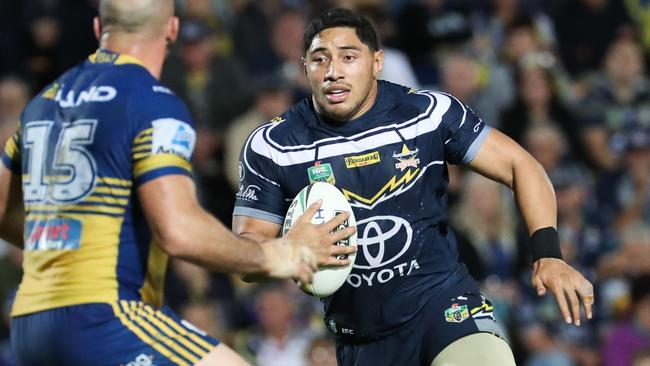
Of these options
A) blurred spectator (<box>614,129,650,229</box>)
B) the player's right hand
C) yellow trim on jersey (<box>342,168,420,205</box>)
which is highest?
the player's right hand

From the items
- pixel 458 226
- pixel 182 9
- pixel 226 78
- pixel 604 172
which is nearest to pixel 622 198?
pixel 604 172

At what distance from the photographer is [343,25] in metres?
6.36

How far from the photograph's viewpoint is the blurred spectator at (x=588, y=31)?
43.2 ft

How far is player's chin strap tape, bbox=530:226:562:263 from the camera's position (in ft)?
19.2

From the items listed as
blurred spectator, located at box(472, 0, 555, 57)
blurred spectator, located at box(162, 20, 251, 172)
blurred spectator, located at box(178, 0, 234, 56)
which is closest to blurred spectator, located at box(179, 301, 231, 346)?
blurred spectator, located at box(162, 20, 251, 172)

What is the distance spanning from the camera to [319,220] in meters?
5.64

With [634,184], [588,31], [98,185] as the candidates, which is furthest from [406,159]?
[588,31]

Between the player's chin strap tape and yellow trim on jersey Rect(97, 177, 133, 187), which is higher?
yellow trim on jersey Rect(97, 177, 133, 187)

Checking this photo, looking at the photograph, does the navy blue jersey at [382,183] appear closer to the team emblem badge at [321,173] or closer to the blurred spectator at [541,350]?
A: the team emblem badge at [321,173]

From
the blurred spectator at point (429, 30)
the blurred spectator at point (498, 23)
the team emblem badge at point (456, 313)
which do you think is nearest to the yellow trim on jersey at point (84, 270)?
the team emblem badge at point (456, 313)

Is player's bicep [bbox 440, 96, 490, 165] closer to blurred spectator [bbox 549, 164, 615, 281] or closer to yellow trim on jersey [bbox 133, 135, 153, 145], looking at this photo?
yellow trim on jersey [bbox 133, 135, 153, 145]

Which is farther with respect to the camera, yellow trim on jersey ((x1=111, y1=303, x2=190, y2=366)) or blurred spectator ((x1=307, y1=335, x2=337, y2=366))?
blurred spectator ((x1=307, y1=335, x2=337, y2=366))

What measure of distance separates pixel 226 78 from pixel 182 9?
4.04 feet

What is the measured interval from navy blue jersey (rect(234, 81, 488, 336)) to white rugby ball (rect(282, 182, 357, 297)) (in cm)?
24
